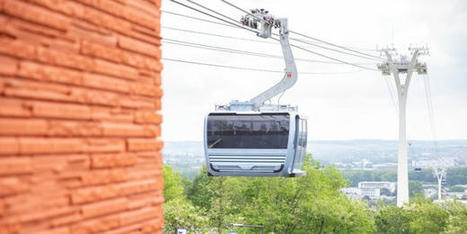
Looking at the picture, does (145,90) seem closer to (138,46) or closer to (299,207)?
(138,46)

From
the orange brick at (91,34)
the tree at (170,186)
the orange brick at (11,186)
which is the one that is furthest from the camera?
the tree at (170,186)

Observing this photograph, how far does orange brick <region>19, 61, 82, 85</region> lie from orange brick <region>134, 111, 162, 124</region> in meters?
0.59

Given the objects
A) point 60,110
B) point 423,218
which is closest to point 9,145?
point 60,110

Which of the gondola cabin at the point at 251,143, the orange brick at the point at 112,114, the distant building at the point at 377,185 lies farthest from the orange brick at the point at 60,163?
the distant building at the point at 377,185

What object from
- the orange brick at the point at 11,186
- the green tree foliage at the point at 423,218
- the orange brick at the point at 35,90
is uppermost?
the orange brick at the point at 35,90

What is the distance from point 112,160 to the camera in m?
3.79

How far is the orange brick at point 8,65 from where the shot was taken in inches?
119

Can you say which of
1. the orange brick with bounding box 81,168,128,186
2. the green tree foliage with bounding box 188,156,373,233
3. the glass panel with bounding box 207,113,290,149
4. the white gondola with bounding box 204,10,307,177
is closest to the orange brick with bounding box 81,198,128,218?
the orange brick with bounding box 81,168,128,186

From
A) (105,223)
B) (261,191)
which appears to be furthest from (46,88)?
(261,191)

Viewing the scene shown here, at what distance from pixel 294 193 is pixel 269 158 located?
31191 millimetres

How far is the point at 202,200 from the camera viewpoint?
6475cm

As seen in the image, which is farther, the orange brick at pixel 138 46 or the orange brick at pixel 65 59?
the orange brick at pixel 138 46

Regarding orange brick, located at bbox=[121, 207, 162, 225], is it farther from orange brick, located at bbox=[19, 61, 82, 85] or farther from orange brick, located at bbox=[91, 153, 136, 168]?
orange brick, located at bbox=[19, 61, 82, 85]

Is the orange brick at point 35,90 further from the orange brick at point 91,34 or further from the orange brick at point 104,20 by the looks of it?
the orange brick at point 104,20
